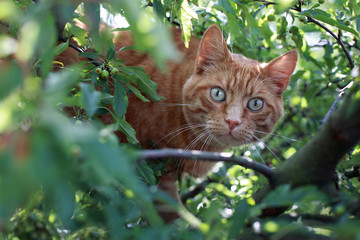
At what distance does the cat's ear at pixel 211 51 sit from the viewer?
8.00 feet

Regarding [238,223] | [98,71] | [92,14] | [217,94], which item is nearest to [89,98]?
[92,14]

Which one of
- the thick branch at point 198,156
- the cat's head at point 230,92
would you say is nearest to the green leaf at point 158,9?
the cat's head at point 230,92

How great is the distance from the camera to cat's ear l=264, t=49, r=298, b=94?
2.48m

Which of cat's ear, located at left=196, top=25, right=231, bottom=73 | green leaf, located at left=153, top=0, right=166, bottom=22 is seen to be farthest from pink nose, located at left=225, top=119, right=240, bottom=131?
green leaf, located at left=153, top=0, right=166, bottom=22

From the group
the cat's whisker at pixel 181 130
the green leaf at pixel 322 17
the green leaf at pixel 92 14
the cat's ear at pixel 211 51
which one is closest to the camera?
the green leaf at pixel 92 14

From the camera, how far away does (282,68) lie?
2.58m

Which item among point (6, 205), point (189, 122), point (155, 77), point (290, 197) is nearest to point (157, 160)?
point (189, 122)

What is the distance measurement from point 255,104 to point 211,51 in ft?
1.62

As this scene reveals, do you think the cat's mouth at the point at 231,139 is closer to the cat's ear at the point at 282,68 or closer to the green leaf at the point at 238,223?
the cat's ear at the point at 282,68

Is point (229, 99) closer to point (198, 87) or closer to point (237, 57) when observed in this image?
point (198, 87)

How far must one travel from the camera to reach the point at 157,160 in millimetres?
2232

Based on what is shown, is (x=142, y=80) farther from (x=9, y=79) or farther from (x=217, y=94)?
(x=9, y=79)

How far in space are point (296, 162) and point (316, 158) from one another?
74 mm

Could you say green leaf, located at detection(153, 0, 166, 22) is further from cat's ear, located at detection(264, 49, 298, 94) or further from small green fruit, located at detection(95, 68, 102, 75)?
cat's ear, located at detection(264, 49, 298, 94)
